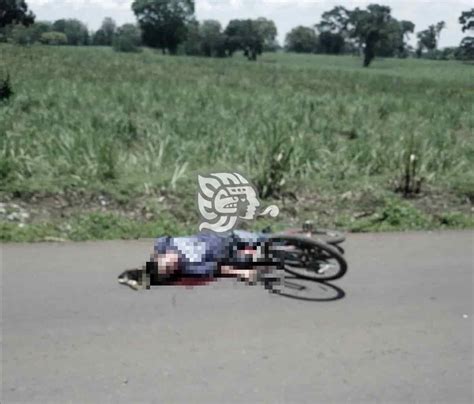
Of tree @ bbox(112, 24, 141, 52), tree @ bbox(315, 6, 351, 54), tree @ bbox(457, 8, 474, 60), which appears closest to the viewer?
tree @ bbox(457, 8, 474, 60)

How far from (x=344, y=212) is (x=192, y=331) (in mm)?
3539

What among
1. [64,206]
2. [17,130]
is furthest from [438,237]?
[17,130]

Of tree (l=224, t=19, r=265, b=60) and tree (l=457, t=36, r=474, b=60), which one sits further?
tree (l=224, t=19, r=265, b=60)

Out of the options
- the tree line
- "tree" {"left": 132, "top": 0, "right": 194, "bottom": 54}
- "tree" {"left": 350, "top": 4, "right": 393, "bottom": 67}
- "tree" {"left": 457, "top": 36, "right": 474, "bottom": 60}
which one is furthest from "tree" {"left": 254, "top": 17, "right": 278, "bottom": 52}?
"tree" {"left": 457, "top": 36, "right": 474, "bottom": 60}

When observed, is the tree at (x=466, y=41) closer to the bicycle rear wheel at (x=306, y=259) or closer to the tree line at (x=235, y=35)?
the tree line at (x=235, y=35)

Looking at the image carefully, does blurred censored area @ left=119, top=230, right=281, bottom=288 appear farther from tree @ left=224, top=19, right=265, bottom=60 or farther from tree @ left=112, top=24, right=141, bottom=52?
tree @ left=112, top=24, right=141, bottom=52

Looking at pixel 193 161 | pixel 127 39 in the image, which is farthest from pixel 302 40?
pixel 193 161

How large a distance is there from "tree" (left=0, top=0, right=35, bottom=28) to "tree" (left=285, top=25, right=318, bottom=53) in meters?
42.7

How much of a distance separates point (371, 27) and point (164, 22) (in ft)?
112

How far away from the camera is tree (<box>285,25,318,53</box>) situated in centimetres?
5544

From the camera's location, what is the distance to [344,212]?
22.7 feet

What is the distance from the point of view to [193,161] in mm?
8398

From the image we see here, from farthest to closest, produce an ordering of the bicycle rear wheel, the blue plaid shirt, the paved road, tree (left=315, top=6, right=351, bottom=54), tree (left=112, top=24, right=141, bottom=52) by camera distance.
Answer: tree (left=112, top=24, right=141, bottom=52), tree (left=315, top=6, right=351, bottom=54), the bicycle rear wheel, the blue plaid shirt, the paved road

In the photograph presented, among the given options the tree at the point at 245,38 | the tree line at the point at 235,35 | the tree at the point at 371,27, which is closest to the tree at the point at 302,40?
the tree line at the point at 235,35
